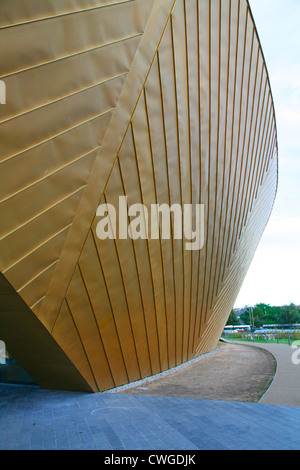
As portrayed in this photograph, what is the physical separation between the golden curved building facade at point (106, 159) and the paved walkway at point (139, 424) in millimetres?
944

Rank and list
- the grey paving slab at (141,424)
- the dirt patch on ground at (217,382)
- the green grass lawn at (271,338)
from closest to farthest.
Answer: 1. the grey paving slab at (141,424)
2. the dirt patch on ground at (217,382)
3. the green grass lawn at (271,338)

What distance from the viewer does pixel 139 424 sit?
5.45 meters

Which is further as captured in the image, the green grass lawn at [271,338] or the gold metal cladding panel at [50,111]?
the green grass lawn at [271,338]

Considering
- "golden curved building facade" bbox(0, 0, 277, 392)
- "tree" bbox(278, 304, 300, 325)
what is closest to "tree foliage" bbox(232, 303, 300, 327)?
"tree" bbox(278, 304, 300, 325)

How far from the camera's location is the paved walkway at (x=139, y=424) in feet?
15.0

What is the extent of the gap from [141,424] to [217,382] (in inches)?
262

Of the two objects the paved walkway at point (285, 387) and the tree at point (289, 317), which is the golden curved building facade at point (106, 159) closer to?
the paved walkway at point (285, 387)

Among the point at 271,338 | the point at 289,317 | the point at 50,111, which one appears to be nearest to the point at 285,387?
the point at 50,111

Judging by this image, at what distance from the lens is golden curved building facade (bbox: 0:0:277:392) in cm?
465

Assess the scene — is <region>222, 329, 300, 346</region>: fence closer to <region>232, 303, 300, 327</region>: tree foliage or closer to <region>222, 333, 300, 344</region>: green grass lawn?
<region>222, 333, 300, 344</region>: green grass lawn

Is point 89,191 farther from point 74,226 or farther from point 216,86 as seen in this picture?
point 216,86

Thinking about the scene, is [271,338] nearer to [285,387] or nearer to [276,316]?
[285,387]

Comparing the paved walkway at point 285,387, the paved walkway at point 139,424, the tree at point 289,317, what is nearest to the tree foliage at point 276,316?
the tree at point 289,317
